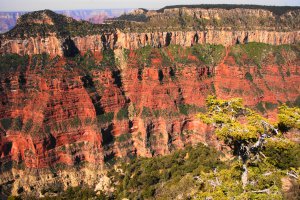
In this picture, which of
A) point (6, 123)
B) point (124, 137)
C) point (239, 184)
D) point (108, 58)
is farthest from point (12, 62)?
point (239, 184)

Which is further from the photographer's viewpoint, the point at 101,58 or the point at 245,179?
the point at 101,58

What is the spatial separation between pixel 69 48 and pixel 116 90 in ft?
61.1

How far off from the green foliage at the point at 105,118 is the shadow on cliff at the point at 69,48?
68.7 feet

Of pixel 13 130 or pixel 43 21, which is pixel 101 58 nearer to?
pixel 43 21

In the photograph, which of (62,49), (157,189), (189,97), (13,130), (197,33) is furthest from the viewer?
(197,33)

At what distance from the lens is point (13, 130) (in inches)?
3216

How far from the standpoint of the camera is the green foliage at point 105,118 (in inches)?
3435

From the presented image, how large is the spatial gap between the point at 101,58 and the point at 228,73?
132 ft

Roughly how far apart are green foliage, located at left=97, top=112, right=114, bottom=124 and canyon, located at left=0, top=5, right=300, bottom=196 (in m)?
0.29

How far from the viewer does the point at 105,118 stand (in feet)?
291

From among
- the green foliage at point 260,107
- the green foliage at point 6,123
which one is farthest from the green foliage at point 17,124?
the green foliage at point 260,107

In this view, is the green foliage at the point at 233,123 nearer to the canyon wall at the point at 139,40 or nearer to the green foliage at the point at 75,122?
the green foliage at the point at 75,122

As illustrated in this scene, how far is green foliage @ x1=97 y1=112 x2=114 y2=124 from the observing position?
87.3 m

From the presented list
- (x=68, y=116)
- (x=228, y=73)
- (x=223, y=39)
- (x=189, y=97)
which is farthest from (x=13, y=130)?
(x=223, y=39)
